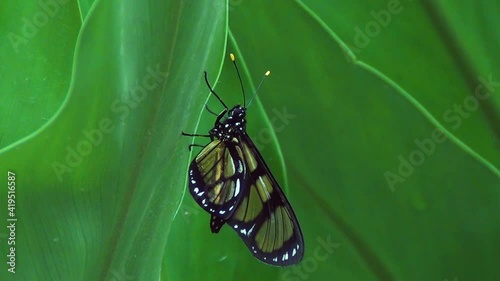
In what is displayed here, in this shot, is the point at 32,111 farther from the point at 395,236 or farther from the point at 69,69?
the point at 395,236

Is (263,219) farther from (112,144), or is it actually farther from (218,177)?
(112,144)

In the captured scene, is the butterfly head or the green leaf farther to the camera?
the butterfly head

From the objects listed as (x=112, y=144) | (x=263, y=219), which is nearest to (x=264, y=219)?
(x=263, y=219)

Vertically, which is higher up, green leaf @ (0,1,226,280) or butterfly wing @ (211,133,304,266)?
green leaf @ (0,1,226,280)

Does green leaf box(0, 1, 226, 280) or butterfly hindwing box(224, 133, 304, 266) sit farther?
butterfly hindwing box(224, 133, 304, 266)

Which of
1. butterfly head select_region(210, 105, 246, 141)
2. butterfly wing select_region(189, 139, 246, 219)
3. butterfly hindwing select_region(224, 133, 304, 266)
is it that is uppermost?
butterfly head select_region(210, 105, 246, 141)

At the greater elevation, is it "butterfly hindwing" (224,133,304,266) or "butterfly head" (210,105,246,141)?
"butterfly head" (210,105,246,141)

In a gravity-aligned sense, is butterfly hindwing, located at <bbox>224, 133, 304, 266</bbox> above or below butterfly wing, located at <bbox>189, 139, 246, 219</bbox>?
below
